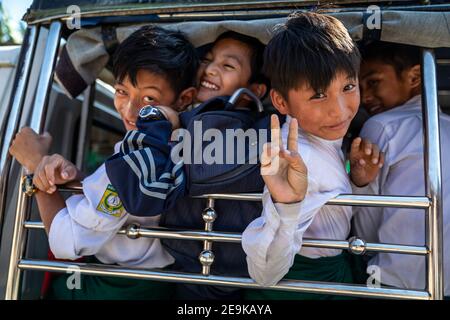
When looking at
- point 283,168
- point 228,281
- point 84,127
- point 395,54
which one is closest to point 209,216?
point 228,281

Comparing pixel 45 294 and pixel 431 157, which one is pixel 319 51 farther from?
pixel 45 294

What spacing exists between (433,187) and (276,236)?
1.60 feet

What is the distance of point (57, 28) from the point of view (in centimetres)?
193

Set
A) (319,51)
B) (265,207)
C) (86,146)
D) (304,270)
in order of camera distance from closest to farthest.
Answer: (265,207)
(319,51)
(304,270)
(86,146)

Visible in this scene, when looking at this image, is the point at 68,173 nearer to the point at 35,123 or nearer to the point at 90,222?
the point at 90,222

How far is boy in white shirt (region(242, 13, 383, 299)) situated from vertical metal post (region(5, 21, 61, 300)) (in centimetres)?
79

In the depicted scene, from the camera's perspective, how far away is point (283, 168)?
1.30m

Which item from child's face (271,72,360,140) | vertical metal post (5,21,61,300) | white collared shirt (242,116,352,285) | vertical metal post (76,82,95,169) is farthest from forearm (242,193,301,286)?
vertical metal post (76,82,95,169)

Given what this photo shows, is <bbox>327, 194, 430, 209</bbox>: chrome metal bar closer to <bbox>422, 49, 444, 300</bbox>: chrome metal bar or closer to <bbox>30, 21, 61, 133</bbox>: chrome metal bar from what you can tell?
<bbox>422, 49, 444, 300</bbox>: chrome metal bar

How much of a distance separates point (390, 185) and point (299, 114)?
1.47ft

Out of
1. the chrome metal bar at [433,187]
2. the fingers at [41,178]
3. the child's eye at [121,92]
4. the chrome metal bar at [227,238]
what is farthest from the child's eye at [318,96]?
the fingers at [41,178]

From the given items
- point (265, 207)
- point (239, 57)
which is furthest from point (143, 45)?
point (265, 207)

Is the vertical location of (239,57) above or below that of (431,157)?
above

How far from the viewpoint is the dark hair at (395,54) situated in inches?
73.7
